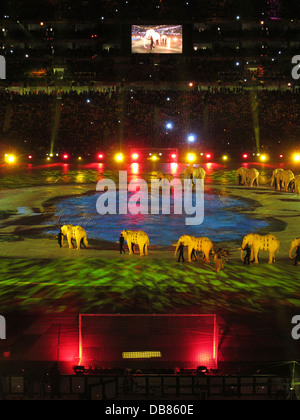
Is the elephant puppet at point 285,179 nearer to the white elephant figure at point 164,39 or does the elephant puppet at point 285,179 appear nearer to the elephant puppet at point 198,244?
the elephant puppet at point 198,244

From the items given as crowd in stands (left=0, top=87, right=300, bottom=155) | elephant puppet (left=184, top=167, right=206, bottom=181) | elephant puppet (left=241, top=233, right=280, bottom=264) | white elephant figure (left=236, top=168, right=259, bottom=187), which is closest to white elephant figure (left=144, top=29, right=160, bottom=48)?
crowd in stands (left=0, top=87, right=300, bottom=155)

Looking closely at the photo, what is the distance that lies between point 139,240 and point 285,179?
51.1 ft

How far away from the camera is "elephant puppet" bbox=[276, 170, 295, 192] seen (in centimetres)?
3250

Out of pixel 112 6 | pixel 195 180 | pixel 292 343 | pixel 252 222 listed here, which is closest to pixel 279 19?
pixel 112 6

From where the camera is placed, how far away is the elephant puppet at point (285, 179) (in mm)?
32500

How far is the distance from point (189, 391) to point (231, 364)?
1798 millimetres

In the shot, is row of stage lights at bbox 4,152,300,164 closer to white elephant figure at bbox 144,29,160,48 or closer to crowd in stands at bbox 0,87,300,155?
crowd in stands at bbox 0,87,300,155

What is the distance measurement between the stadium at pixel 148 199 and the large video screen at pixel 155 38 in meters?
0.15

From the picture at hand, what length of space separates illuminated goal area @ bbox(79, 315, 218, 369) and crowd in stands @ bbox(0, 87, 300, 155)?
39.5 metres

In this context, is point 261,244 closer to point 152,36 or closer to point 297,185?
point 297,185

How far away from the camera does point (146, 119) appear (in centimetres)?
5631

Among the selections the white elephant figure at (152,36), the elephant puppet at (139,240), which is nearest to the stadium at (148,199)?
the elephant puppet at (139,240)

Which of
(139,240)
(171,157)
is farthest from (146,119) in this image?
(139,240)

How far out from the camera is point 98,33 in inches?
2648
